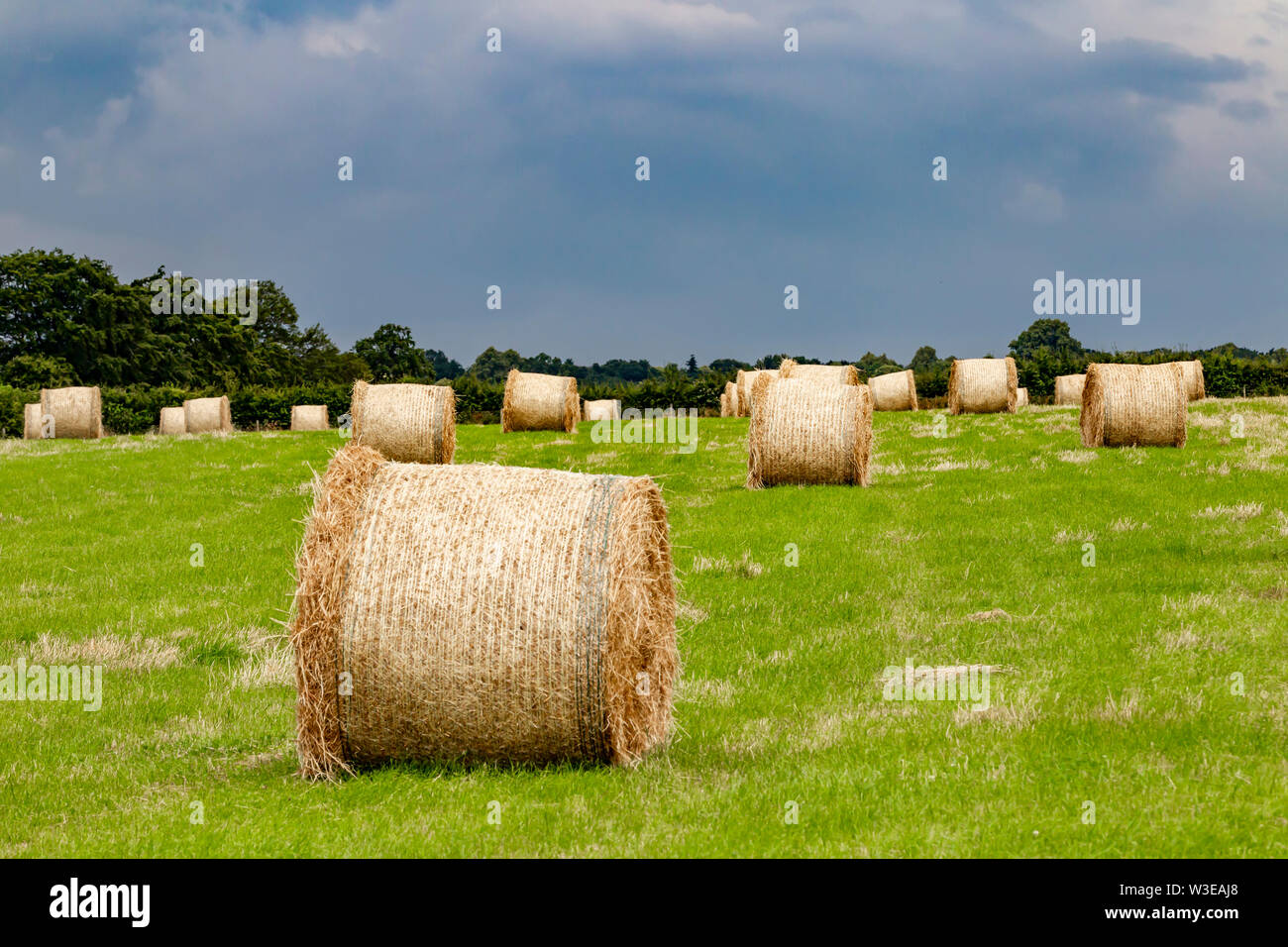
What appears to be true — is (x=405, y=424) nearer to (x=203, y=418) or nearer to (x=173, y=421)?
(x=203, y=418)

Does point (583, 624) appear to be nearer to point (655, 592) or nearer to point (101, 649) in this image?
point (655, 592)

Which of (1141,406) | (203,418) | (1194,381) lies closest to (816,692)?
(1141,406)

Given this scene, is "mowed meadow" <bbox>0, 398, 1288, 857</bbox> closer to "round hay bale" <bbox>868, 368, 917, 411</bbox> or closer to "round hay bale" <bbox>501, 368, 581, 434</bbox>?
"round hay bale" <bbox>501, 368, 581, 434</bbox>

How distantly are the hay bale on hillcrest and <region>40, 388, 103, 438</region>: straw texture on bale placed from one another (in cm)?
4038

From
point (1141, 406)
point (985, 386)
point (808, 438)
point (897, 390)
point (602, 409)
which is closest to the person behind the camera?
point (808, 438)

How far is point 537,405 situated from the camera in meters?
38.2

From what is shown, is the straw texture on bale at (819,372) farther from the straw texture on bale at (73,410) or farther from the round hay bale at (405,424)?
the straw texture on bale at (73,410)

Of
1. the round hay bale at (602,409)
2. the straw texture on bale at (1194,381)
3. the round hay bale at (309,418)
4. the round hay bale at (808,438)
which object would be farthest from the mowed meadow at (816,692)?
the round hay bale at (309,418)

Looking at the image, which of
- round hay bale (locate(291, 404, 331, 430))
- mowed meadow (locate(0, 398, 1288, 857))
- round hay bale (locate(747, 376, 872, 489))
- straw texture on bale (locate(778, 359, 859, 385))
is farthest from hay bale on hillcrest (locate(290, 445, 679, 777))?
round hay bale (locate(291, 404, 331, 430))

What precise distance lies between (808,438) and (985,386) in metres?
19.4

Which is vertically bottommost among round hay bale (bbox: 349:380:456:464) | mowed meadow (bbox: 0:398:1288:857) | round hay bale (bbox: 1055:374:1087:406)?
mowed meadow (bbox: 0:398:1288:857)

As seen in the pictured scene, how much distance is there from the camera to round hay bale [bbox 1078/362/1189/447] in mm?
24719
